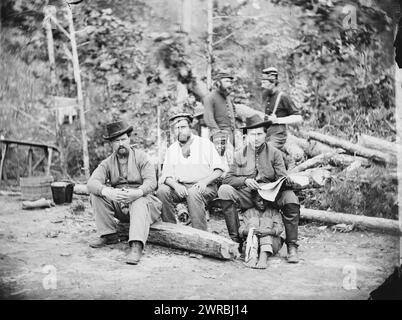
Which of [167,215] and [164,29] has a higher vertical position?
[164,29]

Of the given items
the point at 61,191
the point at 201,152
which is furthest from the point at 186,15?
the point at 61,191

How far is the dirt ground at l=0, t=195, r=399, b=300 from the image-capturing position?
4.25 meters

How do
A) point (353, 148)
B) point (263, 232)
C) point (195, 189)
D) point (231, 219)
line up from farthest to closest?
point (353, 148), point (195, 189), point (231, 219), point (263, 232)

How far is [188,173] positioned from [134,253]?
1275 millimetres

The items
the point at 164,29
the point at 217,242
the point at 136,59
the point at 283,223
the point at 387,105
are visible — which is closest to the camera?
the point at 217,242

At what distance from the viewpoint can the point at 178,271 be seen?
4.65 meters

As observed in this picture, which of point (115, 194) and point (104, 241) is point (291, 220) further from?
point (104, 241)

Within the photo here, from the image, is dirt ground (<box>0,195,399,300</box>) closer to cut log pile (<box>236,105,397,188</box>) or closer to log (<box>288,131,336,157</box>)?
cut log pile (<box>236,105,397,188</box>)

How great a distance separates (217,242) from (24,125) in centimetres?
374

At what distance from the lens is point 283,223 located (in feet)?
17.3

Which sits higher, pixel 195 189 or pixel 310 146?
pixel 310 146

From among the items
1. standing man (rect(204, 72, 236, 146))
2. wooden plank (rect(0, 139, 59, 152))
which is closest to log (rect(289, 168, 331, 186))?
standing man (rect(204, 72, 236, 146))

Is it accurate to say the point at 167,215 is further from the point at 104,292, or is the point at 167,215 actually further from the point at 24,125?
the point at 24,125
